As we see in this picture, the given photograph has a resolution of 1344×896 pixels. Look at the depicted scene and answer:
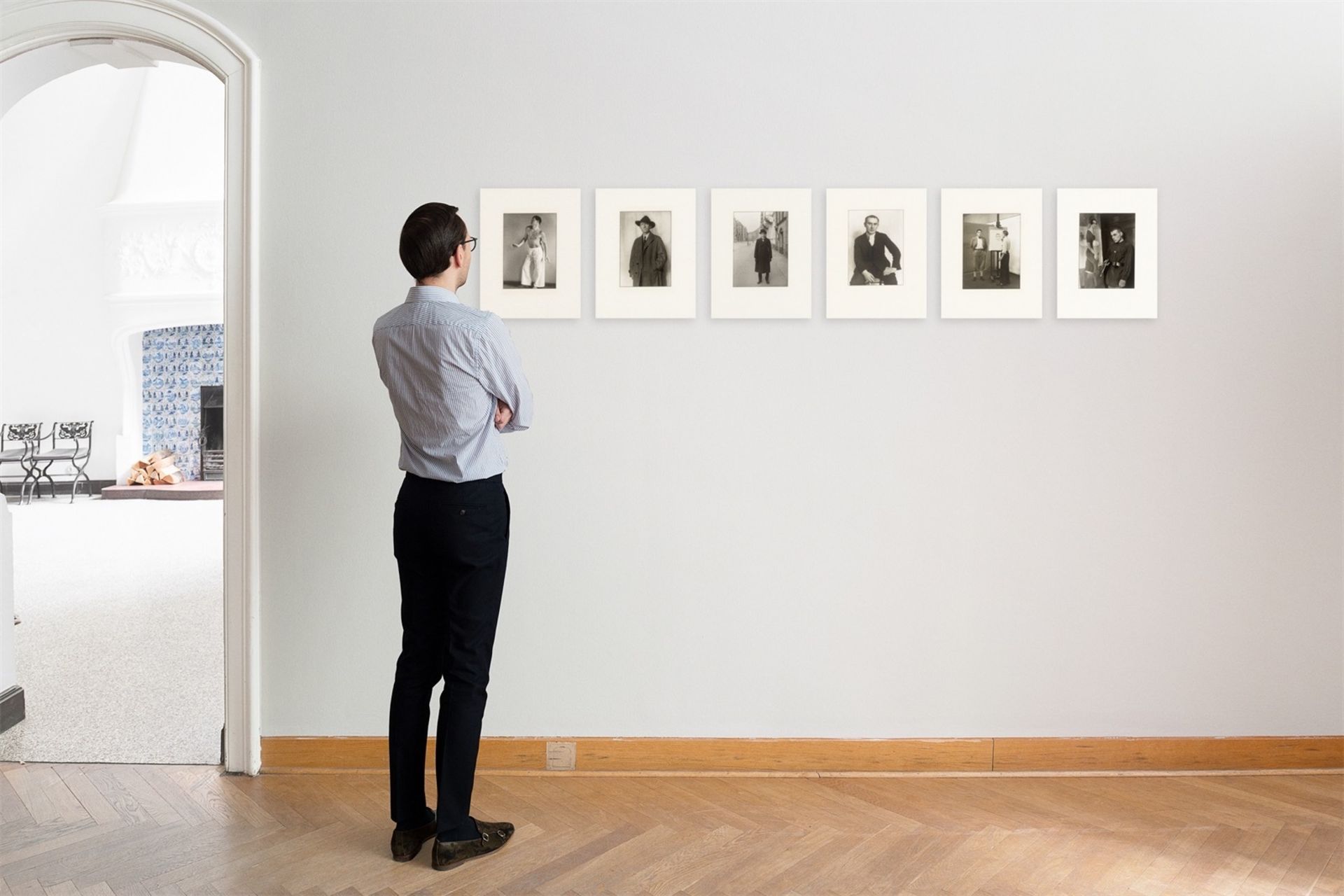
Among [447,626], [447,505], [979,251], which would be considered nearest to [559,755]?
[447,626]

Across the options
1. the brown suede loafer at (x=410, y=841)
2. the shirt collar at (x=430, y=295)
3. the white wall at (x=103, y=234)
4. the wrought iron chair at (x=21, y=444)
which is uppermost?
the white wall at (x=103, y=234)

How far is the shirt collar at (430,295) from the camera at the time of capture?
2.12m

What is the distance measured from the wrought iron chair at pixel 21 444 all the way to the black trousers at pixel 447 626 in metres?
10.4

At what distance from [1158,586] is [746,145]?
2.03 metres

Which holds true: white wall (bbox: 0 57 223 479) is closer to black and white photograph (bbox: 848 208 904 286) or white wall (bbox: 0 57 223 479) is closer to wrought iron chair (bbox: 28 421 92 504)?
wrought iron chair (bbox: 28 421 92 504)

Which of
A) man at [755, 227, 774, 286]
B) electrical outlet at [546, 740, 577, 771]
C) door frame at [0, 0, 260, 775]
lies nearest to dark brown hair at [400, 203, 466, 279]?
door frame at [0, 0, 260, 775]

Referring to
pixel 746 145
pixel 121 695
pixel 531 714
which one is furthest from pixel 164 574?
pixel 746 145

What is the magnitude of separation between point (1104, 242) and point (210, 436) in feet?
35.8

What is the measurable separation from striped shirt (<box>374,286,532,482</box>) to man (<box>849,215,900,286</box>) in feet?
4.04

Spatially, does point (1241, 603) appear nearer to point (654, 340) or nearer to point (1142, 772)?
point (1142, 772)

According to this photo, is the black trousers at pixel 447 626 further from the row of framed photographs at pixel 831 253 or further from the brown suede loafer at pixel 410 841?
the row of framed photographs at pixel 831 253

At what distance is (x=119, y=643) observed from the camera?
4.41 metres

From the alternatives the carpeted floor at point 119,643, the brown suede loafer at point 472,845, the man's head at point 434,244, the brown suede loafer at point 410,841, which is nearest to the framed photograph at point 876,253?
the man's head at point 434,244

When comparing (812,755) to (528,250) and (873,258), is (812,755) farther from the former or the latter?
(528,250)
